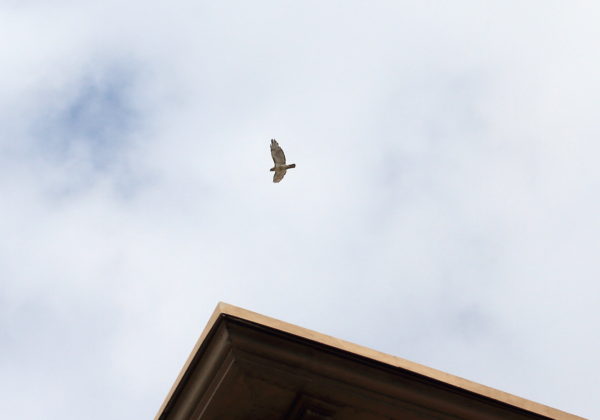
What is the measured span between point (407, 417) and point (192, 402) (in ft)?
7.44

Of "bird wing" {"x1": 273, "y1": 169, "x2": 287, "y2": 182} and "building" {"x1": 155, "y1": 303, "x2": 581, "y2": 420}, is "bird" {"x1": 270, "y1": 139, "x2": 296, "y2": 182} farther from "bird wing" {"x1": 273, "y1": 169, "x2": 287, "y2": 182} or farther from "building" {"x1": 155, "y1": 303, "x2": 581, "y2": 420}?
"building" {"x1": 155, "y1": 303, "x2": 581, "y2": 420}

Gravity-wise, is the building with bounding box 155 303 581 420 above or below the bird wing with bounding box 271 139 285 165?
below

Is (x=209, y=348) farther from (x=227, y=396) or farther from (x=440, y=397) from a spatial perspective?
(x=440, y=397)

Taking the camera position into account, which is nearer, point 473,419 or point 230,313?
point 230,313

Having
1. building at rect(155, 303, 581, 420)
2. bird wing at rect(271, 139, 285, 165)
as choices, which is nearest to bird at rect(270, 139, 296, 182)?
bird wing at rect(271, 139, 285, 165)

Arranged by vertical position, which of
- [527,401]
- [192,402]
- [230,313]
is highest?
[527,401]

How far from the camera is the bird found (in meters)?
29.5

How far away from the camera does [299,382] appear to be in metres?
9.64

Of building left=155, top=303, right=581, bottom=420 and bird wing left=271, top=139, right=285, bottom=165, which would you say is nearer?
building left=155, top=303, right=581, bottom=420

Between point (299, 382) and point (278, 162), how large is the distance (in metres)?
20.4

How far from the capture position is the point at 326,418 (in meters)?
9.77

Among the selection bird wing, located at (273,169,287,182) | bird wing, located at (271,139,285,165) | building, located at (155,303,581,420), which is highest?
bird wing, located at (271,139,285,165)

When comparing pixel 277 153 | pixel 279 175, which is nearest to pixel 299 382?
pixel 279 175

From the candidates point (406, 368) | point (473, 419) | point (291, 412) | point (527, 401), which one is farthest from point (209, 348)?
point (527, 401)
